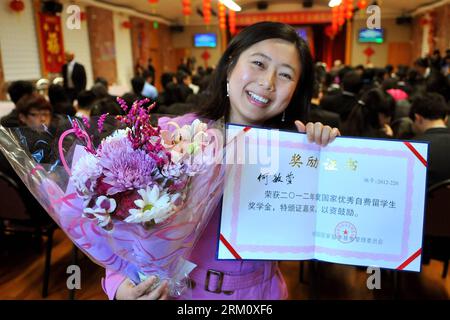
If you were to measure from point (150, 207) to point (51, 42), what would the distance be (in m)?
7.30

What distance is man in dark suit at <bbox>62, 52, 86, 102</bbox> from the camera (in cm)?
519

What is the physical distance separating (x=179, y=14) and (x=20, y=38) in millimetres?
7758

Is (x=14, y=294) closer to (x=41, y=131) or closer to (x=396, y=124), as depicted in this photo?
(x=41, y=131)

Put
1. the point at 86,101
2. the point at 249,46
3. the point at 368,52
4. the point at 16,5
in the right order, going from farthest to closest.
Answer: the point at 368,52 < the point at 16,5 < the point at 86,101 < the point at 249,46

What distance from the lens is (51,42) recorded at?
6.89 metres

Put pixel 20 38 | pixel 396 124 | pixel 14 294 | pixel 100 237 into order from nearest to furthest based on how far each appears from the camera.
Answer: pixel 100 237
pixel 14 294
pixel 396 124
pixel 20 38

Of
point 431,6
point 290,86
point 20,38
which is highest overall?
point 431,6

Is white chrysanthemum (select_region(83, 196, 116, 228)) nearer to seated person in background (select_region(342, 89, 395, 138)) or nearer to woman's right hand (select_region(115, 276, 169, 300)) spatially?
woman's right hand (select_region(115, 276, 169, 300))

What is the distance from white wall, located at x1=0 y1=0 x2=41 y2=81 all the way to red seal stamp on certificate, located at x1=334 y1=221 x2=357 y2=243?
20.5ft

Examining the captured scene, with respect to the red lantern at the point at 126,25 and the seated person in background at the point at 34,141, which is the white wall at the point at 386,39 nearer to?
the red lantern at the point at 126,25

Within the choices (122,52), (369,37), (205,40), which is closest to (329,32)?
(369,37)

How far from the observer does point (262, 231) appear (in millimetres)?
941

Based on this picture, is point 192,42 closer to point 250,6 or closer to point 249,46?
point 250,6

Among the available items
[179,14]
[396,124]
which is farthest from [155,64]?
[396,124]
